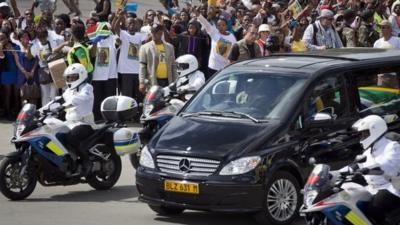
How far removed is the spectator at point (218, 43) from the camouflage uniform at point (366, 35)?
3.24 m

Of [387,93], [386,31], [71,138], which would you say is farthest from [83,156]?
[386,31]

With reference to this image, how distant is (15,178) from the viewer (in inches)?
505

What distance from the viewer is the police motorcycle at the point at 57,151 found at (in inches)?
→ 507

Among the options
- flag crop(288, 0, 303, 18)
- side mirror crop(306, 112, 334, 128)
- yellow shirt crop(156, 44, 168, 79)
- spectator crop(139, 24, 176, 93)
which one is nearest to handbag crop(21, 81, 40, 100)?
spectator crop(139, 24, 176, 93)

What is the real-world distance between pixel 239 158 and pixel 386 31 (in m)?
9.61

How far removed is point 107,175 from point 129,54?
6771 millimetres

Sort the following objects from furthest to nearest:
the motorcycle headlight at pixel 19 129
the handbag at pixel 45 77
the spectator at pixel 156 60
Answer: the handbag at pixel 45 77
the spectator at pixel 156 60
the motorcycle headlight at pixel 19 129

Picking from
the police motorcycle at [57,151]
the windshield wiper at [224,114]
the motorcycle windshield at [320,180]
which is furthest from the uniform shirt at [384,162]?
the police motorcycle at [57,151]

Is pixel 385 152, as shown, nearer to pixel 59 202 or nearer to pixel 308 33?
pixel 59 202

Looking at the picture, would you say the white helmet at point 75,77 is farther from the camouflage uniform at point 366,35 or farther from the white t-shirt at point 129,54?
the camouflage uniform at point 366,35

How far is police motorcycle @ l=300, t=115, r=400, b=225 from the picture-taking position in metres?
9.30

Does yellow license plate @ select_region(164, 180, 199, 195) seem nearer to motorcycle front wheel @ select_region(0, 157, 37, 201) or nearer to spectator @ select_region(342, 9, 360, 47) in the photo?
motorcycle front wheel @ select_region(0, 157, 37, 201)

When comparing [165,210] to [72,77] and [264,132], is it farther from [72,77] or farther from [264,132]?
[72,77]

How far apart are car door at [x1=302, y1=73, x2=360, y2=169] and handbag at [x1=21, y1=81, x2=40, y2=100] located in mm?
9345
